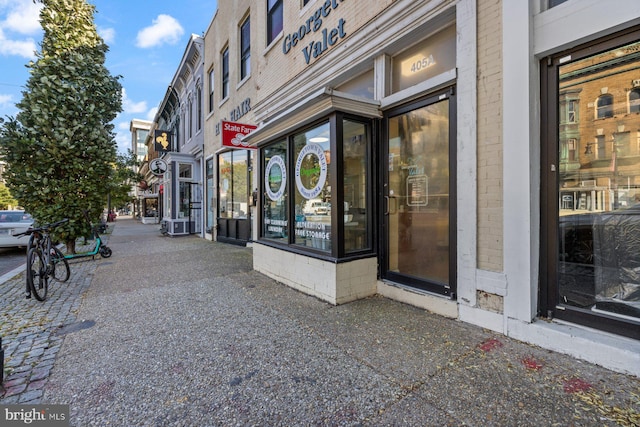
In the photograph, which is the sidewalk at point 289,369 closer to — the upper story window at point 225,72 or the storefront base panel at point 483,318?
the storefront base panel at point 483,318

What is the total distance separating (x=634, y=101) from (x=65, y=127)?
31.8 ft

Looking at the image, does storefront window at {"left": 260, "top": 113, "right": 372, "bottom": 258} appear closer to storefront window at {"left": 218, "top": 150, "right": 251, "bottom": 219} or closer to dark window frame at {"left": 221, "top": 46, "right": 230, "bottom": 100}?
storefront window at {"left": 218, "top": 150, "right": 251, "bottom": 219}

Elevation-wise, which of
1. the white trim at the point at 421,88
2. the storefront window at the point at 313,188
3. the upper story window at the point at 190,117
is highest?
the upper story window at the point at 190,117

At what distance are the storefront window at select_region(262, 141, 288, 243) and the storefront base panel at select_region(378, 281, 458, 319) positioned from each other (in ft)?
6.76

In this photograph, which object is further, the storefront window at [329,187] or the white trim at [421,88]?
the storefront window at [329,187]

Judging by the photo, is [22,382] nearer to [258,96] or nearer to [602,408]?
[602,408]

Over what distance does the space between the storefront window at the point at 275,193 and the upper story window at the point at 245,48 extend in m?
5.07

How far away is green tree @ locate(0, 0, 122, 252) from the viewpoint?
664 centimetres

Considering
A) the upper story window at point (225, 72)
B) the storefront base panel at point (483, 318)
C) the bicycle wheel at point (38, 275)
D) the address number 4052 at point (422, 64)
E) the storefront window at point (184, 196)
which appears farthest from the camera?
the storefront window at point (184, 196)

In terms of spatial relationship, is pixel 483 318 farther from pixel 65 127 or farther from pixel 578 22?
pixel 65 127

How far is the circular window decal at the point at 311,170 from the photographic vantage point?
14.6ft

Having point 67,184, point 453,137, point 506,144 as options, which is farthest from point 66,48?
point 506,144

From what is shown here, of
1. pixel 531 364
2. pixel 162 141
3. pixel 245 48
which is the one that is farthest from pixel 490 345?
pixel 162 141

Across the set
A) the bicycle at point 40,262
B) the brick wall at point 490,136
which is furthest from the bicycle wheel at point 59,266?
the brick wall at point 490,136
